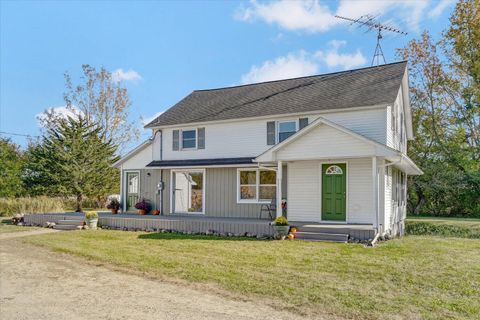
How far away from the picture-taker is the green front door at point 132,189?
1960 cm

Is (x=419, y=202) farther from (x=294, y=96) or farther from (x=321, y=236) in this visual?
(x=321, y=236)

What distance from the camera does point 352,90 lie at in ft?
51.1

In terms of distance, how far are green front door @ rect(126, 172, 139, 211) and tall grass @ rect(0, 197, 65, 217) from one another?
17.2 ft

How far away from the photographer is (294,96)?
1698cm

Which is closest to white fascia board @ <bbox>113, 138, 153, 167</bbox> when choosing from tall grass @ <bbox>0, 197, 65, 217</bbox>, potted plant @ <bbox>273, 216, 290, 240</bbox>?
tall grass @ <bbox>0, 197, 65, 217</bbox>

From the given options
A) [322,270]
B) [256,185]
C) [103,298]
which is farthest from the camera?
[256,185]

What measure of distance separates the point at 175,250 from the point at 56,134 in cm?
1856

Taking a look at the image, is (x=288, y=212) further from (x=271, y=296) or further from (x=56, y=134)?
(x=56, y=134)

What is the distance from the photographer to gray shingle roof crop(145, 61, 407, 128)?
14906 millimetres

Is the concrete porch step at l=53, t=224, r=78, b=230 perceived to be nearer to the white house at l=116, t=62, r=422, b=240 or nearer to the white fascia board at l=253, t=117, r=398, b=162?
the white house at l=116, t=62, r=422, b=240

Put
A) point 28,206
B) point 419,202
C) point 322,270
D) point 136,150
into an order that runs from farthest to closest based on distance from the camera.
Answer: point 419,202, point 28,206, point 136,150, point 322,270

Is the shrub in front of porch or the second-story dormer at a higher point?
the second-story dormer

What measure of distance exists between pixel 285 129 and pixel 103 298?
1107cm

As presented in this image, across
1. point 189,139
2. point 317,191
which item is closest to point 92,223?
point 189,139
